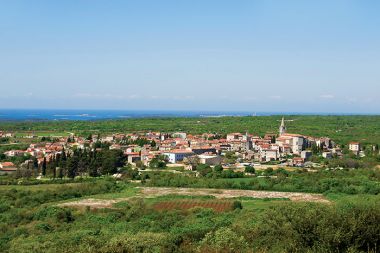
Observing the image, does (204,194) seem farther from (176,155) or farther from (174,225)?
(176,155)

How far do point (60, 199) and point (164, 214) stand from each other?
34.6 feet

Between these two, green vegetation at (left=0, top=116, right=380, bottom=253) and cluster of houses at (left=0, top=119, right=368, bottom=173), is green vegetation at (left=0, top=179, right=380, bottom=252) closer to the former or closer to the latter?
green vegetation at (left=0, top=116, right=380, bottom=253)

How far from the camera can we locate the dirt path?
1206 inches

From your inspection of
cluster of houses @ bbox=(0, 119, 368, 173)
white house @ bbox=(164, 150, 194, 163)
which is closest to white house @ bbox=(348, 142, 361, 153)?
cluster of houses @ bbox=(0, 119, 368, 173)

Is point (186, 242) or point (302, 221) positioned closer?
point (302, 221)

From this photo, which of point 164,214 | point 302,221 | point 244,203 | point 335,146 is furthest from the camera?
point 335,146

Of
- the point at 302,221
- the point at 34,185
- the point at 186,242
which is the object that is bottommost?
the point at 34,185

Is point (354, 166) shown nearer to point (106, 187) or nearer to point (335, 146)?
point (335, 146)

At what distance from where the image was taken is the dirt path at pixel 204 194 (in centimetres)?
3062

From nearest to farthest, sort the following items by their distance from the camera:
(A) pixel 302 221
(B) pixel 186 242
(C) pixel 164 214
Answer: (A) pixel 302 221 → (B) pixel 186 242 → (C) pixel 164 214

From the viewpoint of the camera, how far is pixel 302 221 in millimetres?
14055

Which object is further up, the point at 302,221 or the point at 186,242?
the point at 302,221

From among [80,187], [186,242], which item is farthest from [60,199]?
[186,242]

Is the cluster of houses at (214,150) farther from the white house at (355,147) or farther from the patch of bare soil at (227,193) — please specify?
the patch of bare soil at (227,193)
